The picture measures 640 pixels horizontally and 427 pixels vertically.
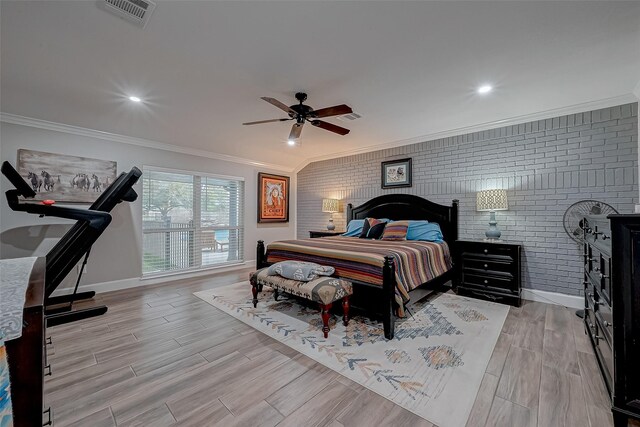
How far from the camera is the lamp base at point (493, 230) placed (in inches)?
149

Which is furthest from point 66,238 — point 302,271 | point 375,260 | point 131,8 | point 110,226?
point 375,260

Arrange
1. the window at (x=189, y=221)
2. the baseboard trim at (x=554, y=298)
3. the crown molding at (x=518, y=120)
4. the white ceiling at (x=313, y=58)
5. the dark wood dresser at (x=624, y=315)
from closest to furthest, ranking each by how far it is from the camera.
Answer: the dark wood dresser at (x=624, y=315)
the white ceiling at (x=313, y=58)
the crown molding at (x=518, y=120)
the baseboard trim at (x=554, y=298)
the window at (x=189, y=221)

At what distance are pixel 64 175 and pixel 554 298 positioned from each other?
6.97 m

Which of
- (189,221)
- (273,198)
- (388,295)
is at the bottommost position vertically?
(388,295)

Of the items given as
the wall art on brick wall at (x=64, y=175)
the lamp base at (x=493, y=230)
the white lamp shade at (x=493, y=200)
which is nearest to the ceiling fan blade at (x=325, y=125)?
the white lamp shade at (x=493, y=200)

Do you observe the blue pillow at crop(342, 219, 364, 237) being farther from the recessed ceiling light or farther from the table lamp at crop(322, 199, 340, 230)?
the recessed ceiling light

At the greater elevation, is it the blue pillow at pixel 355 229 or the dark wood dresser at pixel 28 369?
the blue pillow at pixel 355 229

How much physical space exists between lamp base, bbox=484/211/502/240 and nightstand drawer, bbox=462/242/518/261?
0.27 metres

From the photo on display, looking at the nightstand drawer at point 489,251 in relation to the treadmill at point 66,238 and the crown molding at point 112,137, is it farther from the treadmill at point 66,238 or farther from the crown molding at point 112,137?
the crown molding at point 112,137

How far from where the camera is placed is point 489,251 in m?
3.64

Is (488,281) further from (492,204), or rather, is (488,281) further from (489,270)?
(492,204)

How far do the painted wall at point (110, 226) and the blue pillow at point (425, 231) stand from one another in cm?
391

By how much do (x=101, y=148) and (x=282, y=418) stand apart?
4639mm

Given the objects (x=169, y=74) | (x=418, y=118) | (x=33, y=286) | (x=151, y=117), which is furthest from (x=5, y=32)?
(x=418, y=118)
